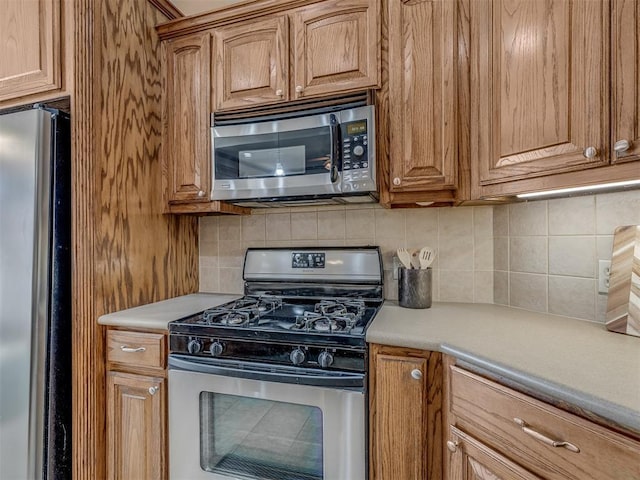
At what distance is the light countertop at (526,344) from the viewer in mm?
657

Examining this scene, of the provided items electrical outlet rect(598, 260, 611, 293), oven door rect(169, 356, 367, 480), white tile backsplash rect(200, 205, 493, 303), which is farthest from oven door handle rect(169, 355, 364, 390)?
electrical outlet rect(598, 260, 611, 293)

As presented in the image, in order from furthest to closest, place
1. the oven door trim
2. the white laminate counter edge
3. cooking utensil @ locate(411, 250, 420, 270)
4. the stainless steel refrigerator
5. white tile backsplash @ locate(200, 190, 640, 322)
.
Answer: cooking utensil @ locate(411, 250, 420, 270) < the stainless steel refrigerator < white tile backsplash @ locate(200, 190, 640, 322) < the oven door trim < the white laminate counter edge

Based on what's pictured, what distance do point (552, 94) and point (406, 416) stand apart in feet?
3.53

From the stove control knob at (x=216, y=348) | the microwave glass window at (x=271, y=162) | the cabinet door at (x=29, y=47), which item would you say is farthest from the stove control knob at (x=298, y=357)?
the cabinet door at (x=29, y=47)

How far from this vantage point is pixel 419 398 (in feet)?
3.29

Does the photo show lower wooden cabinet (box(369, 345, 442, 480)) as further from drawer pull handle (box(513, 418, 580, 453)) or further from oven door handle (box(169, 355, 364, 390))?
drawer pull handle (box(513, 418, 580, 453))

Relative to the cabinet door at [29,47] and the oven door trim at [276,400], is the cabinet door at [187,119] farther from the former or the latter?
the oven door trim at [276,400]

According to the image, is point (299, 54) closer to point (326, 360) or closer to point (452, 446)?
point (326, 360)

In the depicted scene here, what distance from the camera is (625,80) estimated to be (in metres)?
0.80

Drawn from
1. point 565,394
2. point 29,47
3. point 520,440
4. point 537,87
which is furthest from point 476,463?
point 29,47

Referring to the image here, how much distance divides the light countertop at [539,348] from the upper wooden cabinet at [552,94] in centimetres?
47

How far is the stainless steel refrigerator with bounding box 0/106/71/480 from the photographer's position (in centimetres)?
127

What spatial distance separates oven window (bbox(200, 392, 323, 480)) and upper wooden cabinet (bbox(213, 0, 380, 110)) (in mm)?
1268

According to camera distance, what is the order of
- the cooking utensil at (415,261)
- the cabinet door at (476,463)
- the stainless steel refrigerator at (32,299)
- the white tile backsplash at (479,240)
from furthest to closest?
the cooking utensil at (415,261)
the stainless steel refrigerator at (32,299)
the white tile backsplash at (479,240)
the cabinet door at (476,463)
